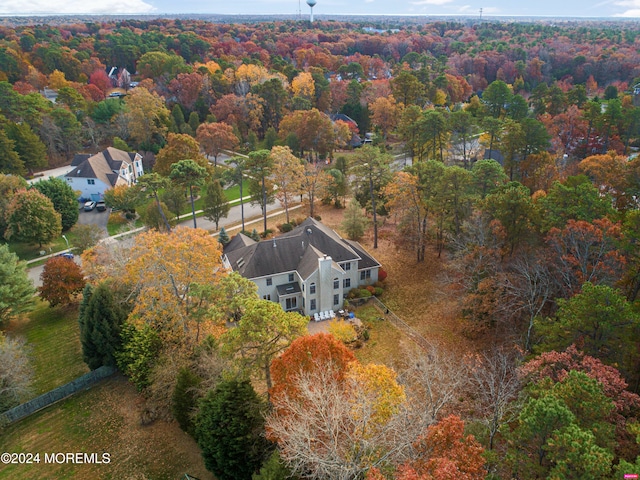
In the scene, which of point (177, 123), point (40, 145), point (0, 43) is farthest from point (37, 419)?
point (0, 43)

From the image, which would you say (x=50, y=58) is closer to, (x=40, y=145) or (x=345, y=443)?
(x=40, y=145)

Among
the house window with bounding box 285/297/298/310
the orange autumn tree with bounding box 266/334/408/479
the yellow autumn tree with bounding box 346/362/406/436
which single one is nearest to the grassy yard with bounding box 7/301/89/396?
the house window with bounding box 285/297/298/310

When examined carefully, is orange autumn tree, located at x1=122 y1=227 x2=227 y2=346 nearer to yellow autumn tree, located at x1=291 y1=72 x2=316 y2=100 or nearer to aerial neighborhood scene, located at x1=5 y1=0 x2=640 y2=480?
aerial neighborhood scene, located at x1=5 y1=0 x2=640 y2=480

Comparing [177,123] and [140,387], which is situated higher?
[177,123]

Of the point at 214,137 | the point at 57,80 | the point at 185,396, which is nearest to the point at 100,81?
the point at 57,80

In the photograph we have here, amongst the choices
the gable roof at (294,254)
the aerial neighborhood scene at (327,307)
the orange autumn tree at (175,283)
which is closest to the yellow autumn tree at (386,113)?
the aerial neighborhood scene at (327,307)
